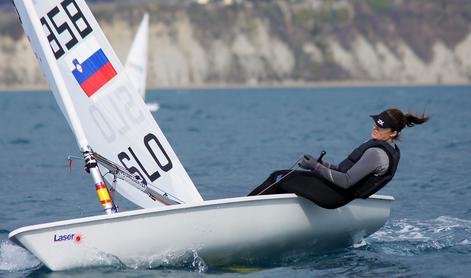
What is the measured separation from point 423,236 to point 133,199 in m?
2.91

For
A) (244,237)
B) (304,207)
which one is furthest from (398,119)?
(244,237)

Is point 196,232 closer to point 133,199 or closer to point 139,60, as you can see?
point 133,199

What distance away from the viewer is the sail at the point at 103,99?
8250 millimetres

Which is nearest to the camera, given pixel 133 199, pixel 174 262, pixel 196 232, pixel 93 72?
pixel 196 232

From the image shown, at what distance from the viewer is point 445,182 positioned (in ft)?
44.6

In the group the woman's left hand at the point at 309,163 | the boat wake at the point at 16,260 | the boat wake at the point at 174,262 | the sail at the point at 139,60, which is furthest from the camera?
the sail at the point at 139,60

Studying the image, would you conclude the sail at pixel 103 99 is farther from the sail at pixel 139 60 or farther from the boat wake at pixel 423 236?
the sail at pixel 139 60

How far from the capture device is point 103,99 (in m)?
8.42

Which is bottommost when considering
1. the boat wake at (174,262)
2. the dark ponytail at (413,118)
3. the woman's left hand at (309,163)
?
the boat wake at (174,262)

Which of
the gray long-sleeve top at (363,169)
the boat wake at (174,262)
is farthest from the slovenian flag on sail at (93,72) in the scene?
the gray long-sleeve top at (363,169)

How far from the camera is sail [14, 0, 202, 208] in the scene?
8250mm

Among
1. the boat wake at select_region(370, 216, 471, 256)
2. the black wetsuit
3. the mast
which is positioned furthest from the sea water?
the mast

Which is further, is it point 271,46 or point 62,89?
point 271,46

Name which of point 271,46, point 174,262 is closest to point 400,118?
point 174,262
